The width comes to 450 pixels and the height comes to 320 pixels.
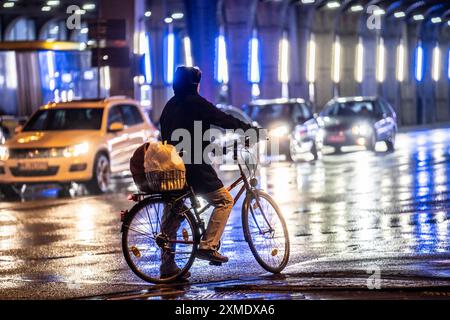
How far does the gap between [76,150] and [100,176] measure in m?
0.72

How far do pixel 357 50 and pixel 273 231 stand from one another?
189 feet

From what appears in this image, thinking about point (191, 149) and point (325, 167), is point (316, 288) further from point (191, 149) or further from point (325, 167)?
point (325, 167)

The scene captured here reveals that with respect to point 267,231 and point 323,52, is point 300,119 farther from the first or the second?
point 323,52

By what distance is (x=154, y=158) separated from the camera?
9.90m

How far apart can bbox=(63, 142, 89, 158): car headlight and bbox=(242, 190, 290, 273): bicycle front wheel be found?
445 inches

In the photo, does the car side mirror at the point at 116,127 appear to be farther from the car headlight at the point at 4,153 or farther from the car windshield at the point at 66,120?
the car headlight at the point at 4,153

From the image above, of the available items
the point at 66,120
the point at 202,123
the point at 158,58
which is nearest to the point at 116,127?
the point at 66,120

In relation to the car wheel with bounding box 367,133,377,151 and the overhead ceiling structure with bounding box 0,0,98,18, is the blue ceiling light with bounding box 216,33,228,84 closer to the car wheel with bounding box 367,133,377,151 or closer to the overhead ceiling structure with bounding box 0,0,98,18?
the overhead ceiling structure with bounding box 0,0,98,18

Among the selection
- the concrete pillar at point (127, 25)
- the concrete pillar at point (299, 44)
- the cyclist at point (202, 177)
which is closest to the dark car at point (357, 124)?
the concrete pillar at point (127, 25)

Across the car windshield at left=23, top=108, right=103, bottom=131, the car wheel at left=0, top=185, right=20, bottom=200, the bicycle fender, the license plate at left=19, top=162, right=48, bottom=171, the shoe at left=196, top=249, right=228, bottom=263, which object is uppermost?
the car windshield at left=23, top=108, right=103, bottom=131

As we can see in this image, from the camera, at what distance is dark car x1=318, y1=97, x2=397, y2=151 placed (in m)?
35.4

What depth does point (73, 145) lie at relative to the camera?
21.8 m

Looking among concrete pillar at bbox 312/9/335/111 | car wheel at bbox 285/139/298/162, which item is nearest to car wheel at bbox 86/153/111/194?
car wheel at bbox 285/139/298/162

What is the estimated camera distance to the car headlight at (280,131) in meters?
32.2
